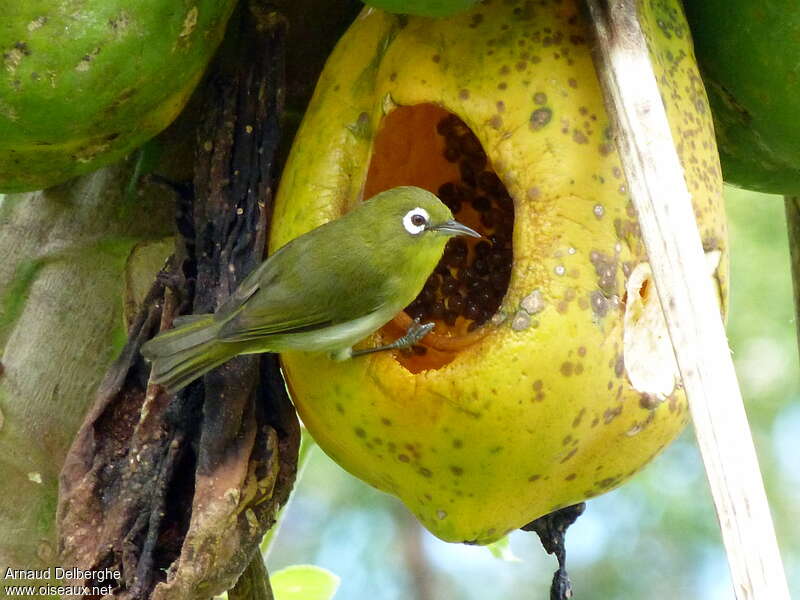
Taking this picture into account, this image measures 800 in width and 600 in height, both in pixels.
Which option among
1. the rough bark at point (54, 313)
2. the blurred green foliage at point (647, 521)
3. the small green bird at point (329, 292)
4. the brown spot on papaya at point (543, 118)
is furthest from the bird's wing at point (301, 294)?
the blurred green foliage at point (647, 521)

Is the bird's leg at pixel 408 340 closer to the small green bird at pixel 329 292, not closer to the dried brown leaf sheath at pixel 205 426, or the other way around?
the small green bird at pixel 329 292

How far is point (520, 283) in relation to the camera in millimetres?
2059

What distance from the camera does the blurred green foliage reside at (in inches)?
253

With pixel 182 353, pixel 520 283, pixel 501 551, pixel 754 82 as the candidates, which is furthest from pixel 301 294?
pixel 754 82

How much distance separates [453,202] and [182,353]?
0.91m

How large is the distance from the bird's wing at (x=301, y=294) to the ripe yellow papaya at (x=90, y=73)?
367 millimetres

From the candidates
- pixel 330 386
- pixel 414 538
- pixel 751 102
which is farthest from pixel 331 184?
pixel 414 538

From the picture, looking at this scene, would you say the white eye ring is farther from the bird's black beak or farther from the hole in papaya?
the hole in papaya

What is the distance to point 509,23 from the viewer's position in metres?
2.23

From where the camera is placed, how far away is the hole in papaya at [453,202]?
2600 millimetres

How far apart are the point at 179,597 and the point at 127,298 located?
0.64m

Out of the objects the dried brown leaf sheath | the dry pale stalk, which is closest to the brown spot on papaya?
the dry pale stalk

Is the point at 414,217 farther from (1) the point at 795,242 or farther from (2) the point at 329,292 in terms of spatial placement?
(1) the point at 795,242

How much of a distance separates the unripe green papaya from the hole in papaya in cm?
51
